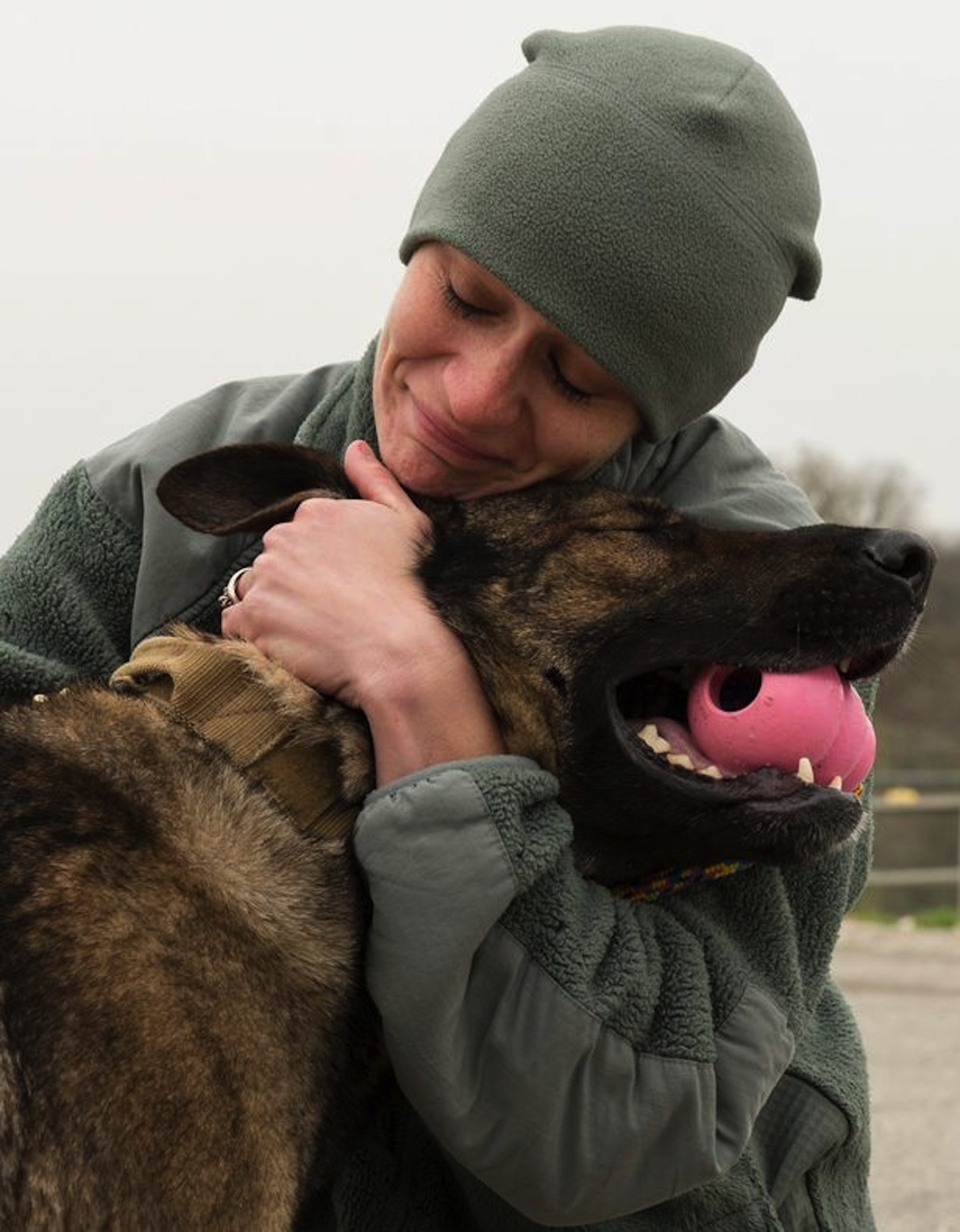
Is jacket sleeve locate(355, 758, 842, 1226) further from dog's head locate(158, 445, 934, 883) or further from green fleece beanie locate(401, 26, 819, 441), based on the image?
green fleece beanie locate(401, 26, 819, 441)

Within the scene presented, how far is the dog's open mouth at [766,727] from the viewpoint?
9.64 feet

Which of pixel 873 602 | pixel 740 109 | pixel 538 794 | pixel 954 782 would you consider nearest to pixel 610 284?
pixel 740 109

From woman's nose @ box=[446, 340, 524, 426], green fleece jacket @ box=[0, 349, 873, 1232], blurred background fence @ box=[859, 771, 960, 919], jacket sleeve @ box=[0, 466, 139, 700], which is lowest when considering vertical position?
blurred background fence @ box=[859, 771, 960, 919]

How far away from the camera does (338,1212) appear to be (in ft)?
10.1

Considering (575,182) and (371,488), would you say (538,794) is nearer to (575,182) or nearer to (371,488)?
(371,488)

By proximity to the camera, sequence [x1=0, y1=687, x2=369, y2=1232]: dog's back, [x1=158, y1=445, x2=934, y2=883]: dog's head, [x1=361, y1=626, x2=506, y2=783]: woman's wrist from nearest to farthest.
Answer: [x1=0, y1=687, x2=369, y2=1232]: dog's back, [x1=361, y1=626, x2=506, y2=783]: woman's wrist, [x1=158, y1=445, x2=934, y2=883]: dog's head

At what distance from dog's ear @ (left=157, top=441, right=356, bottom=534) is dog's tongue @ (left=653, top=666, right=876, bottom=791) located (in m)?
0.76

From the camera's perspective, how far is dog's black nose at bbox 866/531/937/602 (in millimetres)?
3072

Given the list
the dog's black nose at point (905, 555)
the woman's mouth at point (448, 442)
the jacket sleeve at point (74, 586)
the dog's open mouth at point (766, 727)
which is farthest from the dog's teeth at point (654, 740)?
the jacket sleeve at point (74, 586)

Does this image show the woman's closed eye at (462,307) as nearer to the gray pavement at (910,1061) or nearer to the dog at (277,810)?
the dog at (277,810)

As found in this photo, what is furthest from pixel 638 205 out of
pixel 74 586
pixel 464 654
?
pixel 74 586

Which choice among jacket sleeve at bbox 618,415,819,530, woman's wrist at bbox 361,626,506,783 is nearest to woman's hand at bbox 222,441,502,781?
woman's wrist at bbox 361,626,506,783

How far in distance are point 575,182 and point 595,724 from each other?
953 mm

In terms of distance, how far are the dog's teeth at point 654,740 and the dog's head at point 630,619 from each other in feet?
0.07
